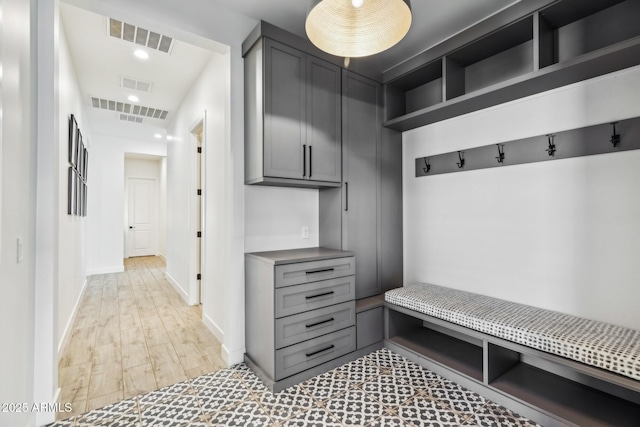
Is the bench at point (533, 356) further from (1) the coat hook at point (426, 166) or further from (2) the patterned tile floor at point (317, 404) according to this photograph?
(1) the coat hook at point (426, 166)

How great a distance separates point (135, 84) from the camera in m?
4.02

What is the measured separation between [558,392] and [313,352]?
1630 mm

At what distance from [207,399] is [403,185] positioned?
2.61 m

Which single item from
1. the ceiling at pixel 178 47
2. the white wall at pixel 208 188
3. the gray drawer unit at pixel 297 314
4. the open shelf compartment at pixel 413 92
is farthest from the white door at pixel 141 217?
the open shelf compartment at pixel 413 92

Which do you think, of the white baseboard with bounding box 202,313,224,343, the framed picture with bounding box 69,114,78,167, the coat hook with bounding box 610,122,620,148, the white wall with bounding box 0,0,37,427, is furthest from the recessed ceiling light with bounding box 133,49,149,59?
the coat hook with bounding box 610,122,620,148

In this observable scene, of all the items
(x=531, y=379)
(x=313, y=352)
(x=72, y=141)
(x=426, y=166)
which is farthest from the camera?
(x=72, y=141)

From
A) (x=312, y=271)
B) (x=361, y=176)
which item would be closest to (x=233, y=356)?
(x=312, y=271)

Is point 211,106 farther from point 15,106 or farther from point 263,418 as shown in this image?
point 263,418

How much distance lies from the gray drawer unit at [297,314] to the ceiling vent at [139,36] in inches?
91.0

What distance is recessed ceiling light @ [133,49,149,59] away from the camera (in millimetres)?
3190

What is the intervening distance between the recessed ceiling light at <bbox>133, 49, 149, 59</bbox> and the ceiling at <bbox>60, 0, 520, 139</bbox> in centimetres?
5

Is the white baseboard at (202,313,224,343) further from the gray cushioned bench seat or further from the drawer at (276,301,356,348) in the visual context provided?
the gray cushioned bench seat

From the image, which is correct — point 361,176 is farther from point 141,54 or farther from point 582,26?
point 141,54

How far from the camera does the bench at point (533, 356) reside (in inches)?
63.4
